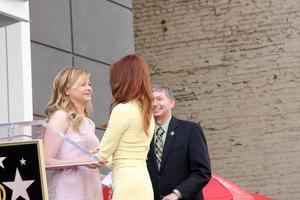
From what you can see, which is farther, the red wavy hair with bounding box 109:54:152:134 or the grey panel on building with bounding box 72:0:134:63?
the grey panel on building with bounding box 72:0:134:63

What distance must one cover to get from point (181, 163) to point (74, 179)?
3.26 feet

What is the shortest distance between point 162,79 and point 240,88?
1.54 metres

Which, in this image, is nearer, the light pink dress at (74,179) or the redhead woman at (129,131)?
the redhead woman at (129,131)

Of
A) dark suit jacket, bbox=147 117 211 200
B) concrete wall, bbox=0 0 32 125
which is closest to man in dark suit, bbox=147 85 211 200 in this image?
dark suit jacket, bbox=147 117 211 200

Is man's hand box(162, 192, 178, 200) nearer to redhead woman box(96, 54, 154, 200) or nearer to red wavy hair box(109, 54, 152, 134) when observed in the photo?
redhead woman box(96, 54, 154, 200)

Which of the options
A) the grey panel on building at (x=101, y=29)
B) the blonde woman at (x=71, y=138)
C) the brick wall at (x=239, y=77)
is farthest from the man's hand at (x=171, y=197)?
the brick wall at (x=239, y=77)

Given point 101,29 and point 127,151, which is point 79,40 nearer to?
point 101,29

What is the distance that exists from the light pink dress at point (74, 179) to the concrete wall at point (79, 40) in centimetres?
262

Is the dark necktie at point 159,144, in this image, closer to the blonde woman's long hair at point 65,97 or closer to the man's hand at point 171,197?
the man's hand at point 171,197

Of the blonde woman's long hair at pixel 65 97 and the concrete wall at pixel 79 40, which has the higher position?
the concrete wall at pixel 79 40

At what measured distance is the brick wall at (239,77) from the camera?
14953 millimetres

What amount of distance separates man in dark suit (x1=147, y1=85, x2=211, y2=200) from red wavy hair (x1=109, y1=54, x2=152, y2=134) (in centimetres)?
88

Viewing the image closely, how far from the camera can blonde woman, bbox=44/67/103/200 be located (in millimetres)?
5711

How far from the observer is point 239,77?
15.4 metres
